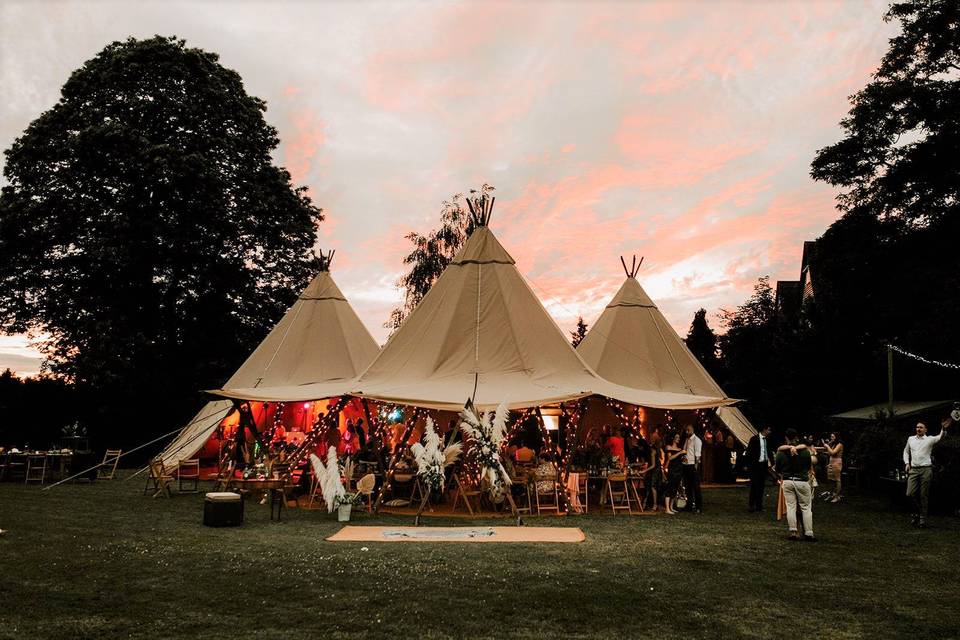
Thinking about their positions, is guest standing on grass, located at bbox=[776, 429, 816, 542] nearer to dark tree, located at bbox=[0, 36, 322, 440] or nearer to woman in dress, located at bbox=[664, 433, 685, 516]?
woman in dress, located at bbox=[664, 433, 685, 516]

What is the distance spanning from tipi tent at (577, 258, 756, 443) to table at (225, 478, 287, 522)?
31.2ft

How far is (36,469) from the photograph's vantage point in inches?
650

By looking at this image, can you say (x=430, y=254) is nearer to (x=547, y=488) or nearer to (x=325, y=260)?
(x=325, y=260)

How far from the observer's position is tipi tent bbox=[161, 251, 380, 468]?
18594mm

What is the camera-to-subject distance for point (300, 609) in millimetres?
5562

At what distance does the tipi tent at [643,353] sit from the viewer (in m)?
18.4

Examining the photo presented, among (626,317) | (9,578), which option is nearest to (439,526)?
(9,578)

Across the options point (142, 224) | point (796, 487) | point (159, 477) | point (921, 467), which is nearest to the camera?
point (796, 487)

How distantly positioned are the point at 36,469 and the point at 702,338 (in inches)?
1553

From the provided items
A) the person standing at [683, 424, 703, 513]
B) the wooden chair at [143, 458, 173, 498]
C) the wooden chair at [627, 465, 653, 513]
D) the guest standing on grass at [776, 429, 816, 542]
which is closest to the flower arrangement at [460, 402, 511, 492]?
the wooden chair at [627, 465, 653, 513]

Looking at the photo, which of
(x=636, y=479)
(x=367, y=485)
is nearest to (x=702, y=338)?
(x=636, y=479)

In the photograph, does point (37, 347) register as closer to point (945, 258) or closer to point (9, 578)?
point (9, 578)

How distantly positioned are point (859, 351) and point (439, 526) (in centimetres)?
1919

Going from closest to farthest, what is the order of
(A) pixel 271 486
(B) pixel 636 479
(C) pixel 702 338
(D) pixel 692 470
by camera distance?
(A) pixel 271 486
(D) pixel 692 470
(B) pixel 636 479
(C) pixel 702 338
